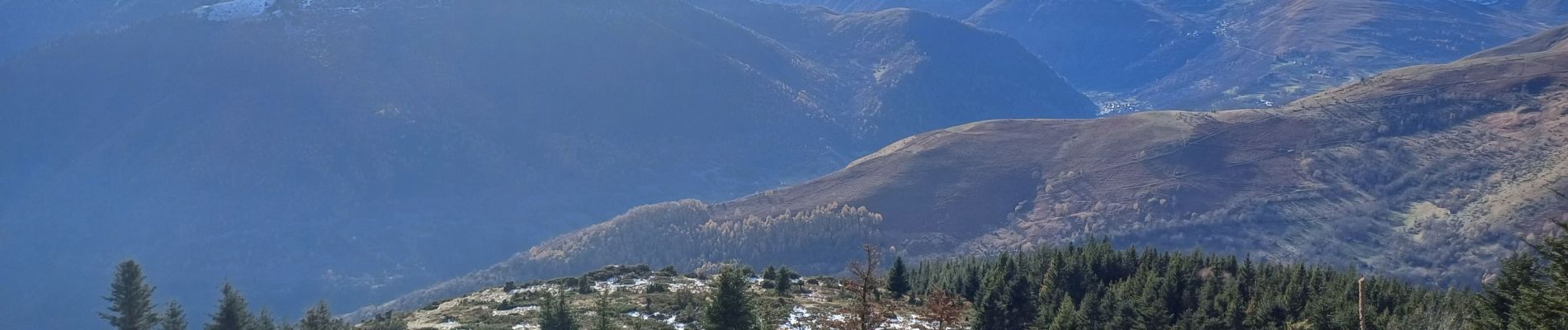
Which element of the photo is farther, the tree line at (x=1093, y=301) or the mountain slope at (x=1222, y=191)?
the mountain slope at (x=1222, y=191)

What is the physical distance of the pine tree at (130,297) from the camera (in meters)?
39.9

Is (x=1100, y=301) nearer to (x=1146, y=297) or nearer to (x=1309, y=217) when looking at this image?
(x=1146, y=297)

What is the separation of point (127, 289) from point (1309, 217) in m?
142

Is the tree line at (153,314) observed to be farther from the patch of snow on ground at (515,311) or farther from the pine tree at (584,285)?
the pine tree at (584,285)

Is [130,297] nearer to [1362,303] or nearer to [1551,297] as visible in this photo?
[1362,303]

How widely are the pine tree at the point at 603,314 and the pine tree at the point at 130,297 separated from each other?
58.7ft

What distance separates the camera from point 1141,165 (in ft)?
550

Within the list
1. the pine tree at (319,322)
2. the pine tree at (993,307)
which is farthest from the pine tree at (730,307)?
the pine tree at (319,322)

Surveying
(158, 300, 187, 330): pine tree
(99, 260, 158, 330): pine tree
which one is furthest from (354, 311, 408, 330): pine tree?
(99, 260, 158, 330): pine tree

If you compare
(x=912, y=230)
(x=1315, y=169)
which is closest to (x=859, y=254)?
(x=912, y=230)

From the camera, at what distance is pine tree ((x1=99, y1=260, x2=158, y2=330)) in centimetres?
3988

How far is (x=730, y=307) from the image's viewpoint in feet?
107

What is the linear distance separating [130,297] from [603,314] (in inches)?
842

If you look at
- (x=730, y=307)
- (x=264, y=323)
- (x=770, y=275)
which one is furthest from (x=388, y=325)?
(x=770, y=275)
